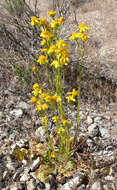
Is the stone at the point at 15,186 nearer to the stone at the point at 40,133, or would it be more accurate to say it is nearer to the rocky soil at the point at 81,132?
the rocky soil at the point at 81,132

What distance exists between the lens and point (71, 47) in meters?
4.26

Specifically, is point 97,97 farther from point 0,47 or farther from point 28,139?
point 0,47

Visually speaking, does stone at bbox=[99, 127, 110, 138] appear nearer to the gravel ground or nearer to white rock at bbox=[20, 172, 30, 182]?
the gravel ground

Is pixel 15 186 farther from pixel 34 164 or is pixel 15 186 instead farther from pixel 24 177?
pixel 34 164

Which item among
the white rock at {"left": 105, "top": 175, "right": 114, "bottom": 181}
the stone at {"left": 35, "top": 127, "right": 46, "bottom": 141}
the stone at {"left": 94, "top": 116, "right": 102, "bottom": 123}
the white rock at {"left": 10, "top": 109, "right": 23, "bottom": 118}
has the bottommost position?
the white rock at {"left": 105, "top": 175, "right": 114, "bottom": 181}

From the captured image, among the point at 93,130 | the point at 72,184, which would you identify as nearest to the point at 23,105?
the point at 93,130

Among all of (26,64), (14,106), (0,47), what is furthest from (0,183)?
(0,47)

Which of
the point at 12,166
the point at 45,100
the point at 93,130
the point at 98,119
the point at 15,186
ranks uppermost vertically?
the point at 45,100

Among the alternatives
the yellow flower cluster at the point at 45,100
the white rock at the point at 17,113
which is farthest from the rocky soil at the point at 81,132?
the yellow flower cluster at the point at 45,100

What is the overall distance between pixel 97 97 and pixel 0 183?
189 cm

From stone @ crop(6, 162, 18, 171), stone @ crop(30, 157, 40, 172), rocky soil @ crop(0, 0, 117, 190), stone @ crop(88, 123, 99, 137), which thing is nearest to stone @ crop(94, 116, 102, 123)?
rocky soil @ crop(0, 0, 117, 190)

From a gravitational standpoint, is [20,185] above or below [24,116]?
below

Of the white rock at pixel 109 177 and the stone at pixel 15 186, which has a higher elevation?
the white rock at pixel 109 177

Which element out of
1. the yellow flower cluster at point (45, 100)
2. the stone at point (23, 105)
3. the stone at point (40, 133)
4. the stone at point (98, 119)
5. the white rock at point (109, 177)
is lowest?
the white rock at point (109, 177)
